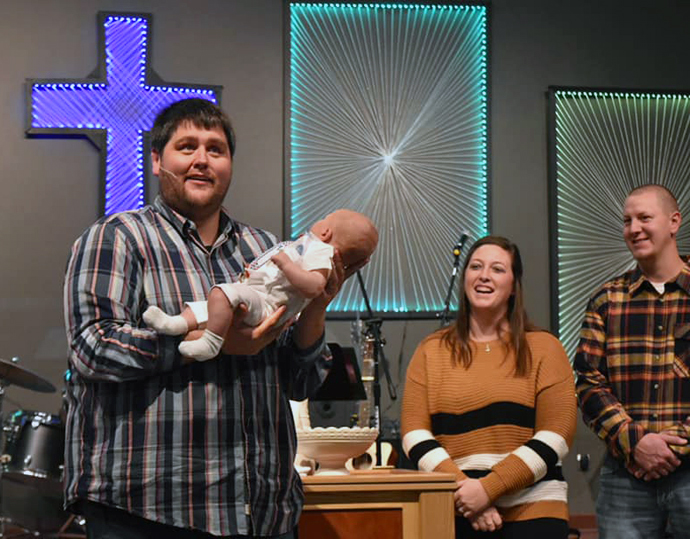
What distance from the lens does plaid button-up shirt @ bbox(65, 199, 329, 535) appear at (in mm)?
1612

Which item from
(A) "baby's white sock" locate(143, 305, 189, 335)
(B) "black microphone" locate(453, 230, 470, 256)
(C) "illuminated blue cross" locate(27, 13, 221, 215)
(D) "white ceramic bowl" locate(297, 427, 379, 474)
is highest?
(C) "illuminated blue cross" locate(27, 13, 221, 215)

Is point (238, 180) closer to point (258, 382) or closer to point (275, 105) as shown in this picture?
point (275, 105)

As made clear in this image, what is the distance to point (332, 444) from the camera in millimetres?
2449

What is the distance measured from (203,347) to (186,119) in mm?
486

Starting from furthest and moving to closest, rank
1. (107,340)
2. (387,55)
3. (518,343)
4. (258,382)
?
(387,55)
(518,343)
(258,382)
(107,340)

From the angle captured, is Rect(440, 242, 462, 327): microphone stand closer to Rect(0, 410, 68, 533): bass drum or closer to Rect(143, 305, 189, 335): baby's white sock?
Rect(0, 410, 68, 533): bass drum

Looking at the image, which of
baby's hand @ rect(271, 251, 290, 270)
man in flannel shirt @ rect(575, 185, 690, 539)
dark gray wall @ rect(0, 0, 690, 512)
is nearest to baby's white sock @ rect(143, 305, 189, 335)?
baby's hand @ rect(271, 251, 290, 270)

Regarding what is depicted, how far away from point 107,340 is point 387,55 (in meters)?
3.49

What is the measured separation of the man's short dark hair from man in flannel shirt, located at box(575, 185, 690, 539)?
1632 millimetres

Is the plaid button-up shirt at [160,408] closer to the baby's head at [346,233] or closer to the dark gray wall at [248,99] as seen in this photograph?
the baby's head at [346,233]

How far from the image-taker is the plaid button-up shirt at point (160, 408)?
161 centimetres

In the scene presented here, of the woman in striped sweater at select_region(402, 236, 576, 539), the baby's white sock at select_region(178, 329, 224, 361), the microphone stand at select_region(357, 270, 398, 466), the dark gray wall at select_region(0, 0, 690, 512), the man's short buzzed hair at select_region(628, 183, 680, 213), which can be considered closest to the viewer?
the baby's white sock at select_region(178, 329, 224, 361)

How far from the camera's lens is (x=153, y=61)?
4703 mm

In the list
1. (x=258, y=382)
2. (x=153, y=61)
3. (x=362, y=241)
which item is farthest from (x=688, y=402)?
(x=153, y=61)
